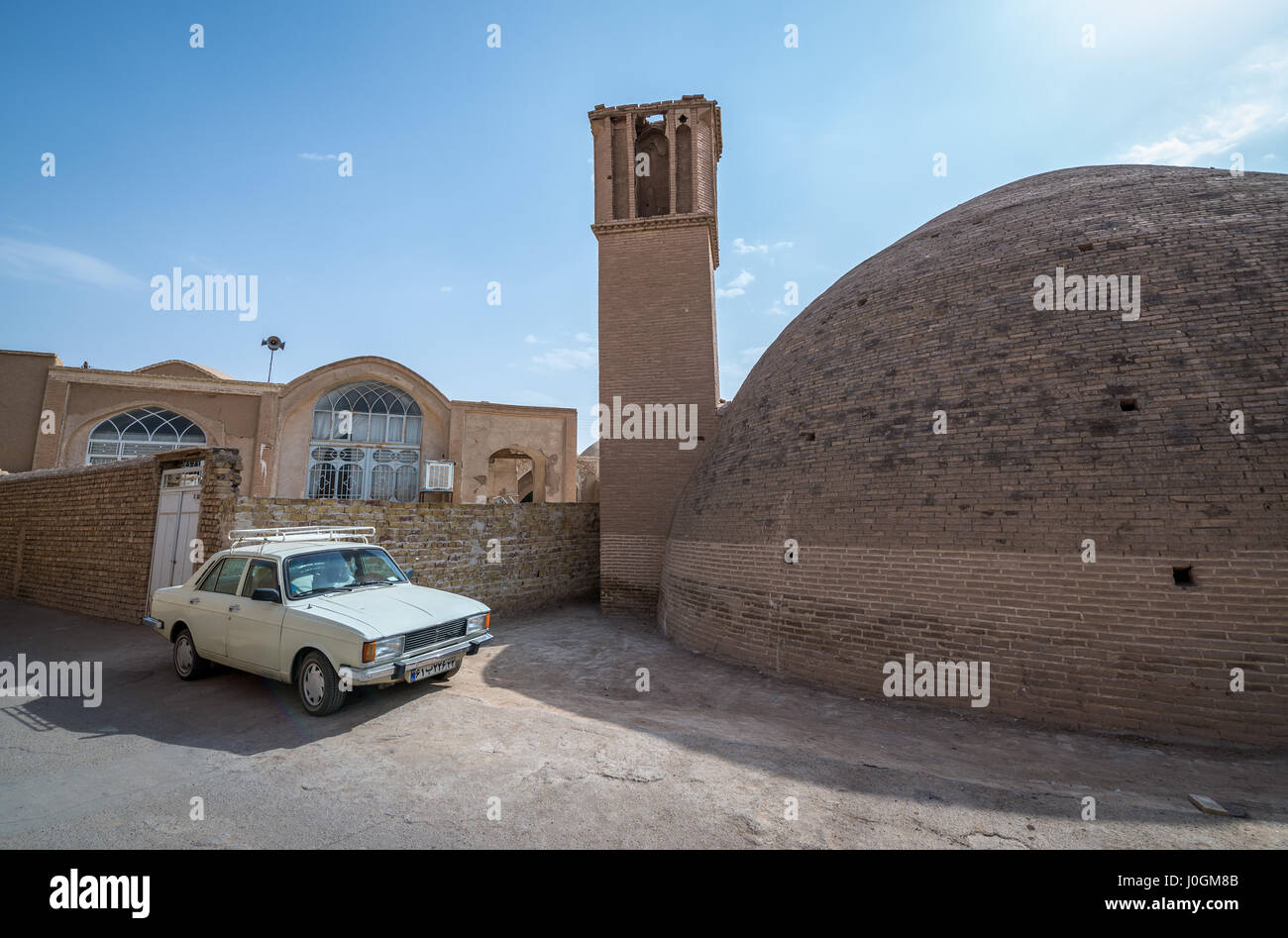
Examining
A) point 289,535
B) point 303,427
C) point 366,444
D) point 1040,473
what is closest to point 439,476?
point 366,444

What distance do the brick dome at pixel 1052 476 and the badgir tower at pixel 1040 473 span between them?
2 centimetres

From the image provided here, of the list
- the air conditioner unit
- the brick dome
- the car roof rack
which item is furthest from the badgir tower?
the air conditioner unit

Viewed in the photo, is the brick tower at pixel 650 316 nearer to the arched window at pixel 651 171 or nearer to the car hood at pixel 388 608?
the arched window at pixel 651 171

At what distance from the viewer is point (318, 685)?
5234mm

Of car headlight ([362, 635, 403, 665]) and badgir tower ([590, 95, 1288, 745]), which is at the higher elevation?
badgir tower ([590, 95, 1288, 745])

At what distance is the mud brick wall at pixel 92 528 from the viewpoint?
9.40 meters

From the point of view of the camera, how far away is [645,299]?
13.4m

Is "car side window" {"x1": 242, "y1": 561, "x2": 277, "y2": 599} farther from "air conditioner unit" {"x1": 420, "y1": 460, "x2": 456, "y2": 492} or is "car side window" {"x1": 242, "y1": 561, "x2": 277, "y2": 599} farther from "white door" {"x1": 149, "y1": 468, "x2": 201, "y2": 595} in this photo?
"air conditioner unit" {"x1": 420, "y1": 460, "x2": 456, "y2": 492}

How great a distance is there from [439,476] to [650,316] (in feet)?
35.2

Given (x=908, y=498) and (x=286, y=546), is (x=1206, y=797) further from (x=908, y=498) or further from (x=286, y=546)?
(x=286, y=546)

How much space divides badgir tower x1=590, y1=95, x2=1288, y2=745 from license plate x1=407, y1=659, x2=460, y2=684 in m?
4.16

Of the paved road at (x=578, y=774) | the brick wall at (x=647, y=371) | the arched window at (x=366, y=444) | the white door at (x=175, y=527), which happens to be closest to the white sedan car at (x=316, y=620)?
the paved road at (x=578, y=774)

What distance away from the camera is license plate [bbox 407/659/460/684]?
17.6 feet
